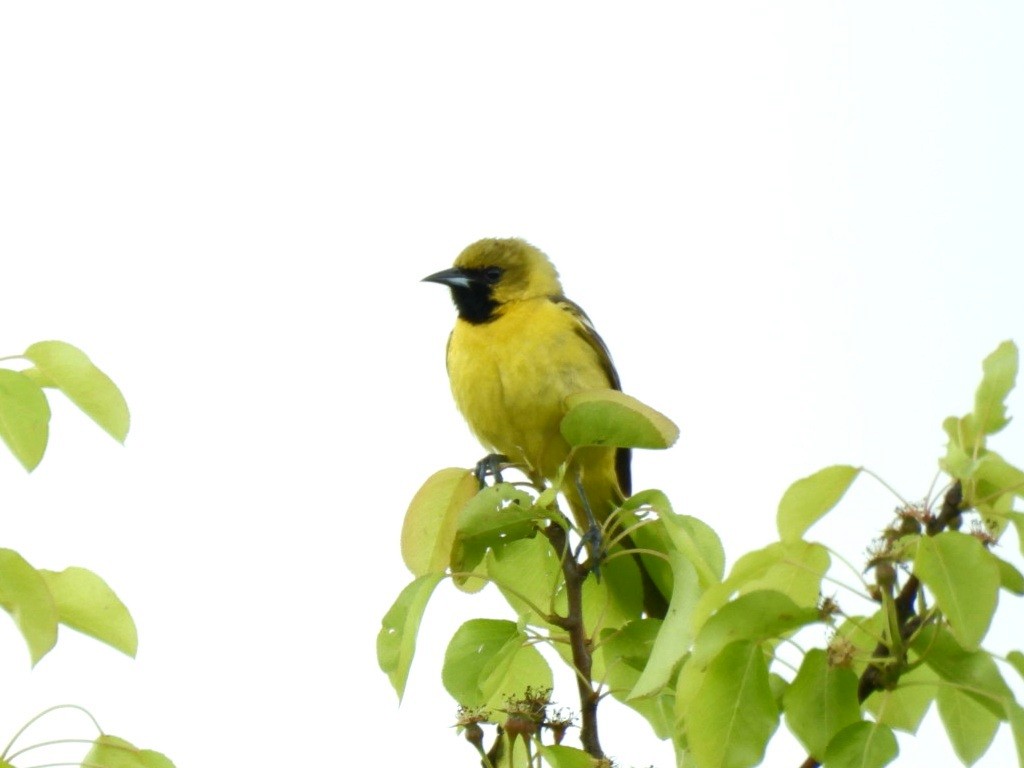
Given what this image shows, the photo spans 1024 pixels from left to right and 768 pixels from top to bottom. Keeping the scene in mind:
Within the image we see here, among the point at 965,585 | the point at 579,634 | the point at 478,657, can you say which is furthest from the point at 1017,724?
the point at 478,657

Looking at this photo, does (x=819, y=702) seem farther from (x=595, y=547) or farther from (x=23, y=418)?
(x=23, y=418)

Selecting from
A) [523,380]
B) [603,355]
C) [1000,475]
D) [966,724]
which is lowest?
[966,724]

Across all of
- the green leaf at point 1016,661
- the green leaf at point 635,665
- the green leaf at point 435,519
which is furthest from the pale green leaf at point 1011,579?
the green leaf at point 435,519

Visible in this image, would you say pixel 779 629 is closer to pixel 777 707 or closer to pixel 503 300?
pixel 777 707

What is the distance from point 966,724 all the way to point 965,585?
570mm

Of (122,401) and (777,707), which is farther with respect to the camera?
(122,401)

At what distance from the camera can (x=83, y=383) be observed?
8.30ft

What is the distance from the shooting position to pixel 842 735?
2096mm

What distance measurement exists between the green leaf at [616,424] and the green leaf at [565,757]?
636 mm

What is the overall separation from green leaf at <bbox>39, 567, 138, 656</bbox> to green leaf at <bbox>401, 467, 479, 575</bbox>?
0.68m

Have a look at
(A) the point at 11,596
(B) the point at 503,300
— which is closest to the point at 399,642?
(A) the point at 11,596

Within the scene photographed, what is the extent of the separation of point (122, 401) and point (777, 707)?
4.06ft

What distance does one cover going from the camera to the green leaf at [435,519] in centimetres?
309

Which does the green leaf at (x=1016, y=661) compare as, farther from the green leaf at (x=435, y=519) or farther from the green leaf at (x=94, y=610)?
the green leaf at (x=94, y=610)
